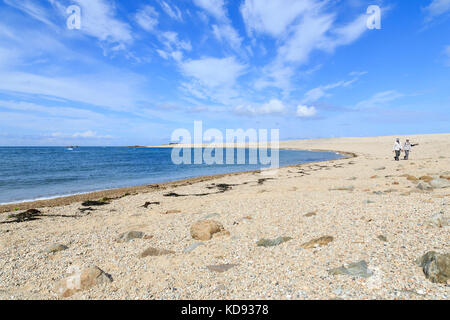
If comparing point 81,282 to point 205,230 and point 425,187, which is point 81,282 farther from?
point 425,187

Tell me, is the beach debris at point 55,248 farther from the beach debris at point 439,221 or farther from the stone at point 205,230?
the beach debris at point 439,221

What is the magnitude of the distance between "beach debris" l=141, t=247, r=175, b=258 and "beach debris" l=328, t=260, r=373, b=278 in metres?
4.16

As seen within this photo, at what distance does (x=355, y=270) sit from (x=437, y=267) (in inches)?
50.6

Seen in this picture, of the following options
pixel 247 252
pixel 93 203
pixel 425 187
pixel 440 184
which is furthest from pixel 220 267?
pixel 93 203

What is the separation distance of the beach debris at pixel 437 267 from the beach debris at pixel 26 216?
1482cm

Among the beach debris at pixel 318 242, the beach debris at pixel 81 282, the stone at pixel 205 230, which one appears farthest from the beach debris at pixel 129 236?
the beach debris at pixel 318 242

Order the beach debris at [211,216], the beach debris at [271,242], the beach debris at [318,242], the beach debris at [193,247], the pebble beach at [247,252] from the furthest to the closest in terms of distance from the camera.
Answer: the beach debris at [211,216]
the beach debris at [193,247]
the beach debris at [271,242]
the beach debris at [318,242]
the pebble beach at [247,252]

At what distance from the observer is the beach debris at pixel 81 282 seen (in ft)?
15.7

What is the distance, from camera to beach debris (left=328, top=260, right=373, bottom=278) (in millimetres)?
4426

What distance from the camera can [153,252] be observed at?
21.5ft

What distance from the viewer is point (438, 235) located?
5621 mm

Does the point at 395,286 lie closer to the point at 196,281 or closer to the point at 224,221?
the point at 196,281
